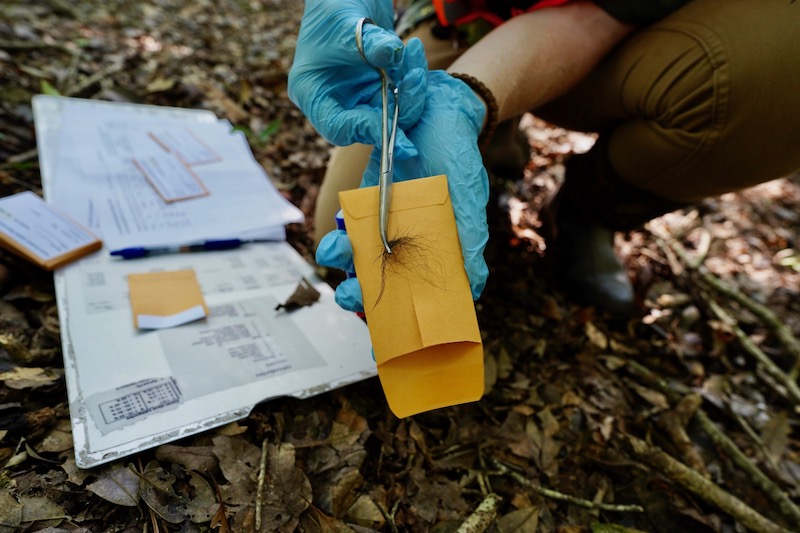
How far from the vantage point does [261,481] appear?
2.47ft

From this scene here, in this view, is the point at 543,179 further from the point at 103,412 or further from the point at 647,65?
the point at 103,412

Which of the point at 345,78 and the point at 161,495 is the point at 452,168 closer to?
the point at 345,78

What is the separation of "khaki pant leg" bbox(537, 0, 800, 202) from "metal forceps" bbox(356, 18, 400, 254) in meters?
0.72

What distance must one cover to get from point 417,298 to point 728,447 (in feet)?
2.99

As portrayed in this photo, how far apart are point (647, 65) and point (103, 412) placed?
1334 millimetres

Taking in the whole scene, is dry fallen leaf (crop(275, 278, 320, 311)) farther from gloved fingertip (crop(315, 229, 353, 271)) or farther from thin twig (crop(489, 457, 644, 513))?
thin twig (crop(489, 457, 644, 513))

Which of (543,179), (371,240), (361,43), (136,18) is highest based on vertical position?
(361,43)

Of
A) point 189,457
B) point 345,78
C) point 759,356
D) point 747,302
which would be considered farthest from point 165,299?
point 747,302

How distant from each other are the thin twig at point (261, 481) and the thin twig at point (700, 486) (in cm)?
76

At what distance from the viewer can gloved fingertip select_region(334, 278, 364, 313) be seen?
689 mm

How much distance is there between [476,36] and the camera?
1322mm

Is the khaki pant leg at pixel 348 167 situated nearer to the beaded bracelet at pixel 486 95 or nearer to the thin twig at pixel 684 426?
the beaded bracelet at pixel 486 95

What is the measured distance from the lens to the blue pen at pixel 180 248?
3.59 ft

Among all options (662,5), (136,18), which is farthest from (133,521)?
(136,18)
